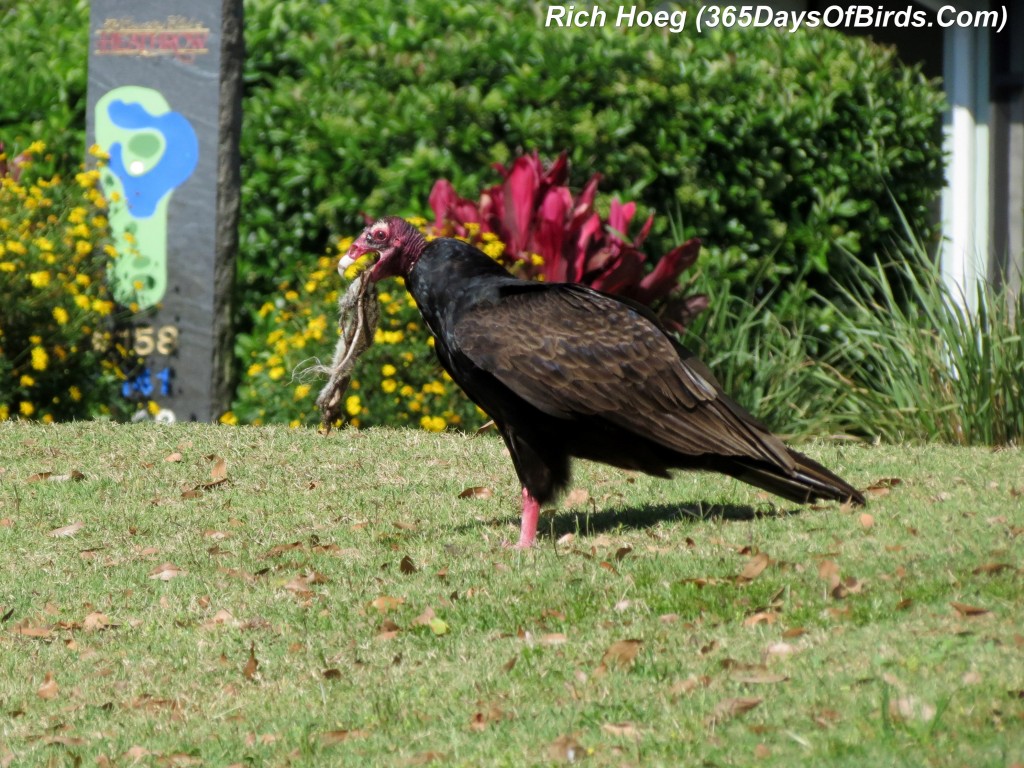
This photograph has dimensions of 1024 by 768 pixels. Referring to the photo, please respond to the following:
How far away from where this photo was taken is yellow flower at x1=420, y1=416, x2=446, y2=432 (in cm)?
894

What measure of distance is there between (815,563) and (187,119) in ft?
19.0

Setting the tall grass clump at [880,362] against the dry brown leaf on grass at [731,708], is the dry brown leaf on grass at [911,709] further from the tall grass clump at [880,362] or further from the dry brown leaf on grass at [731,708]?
the tall grass clump at [880,362]

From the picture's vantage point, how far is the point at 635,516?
657cm

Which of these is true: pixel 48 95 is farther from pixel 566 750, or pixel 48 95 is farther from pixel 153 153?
pixel 566 750

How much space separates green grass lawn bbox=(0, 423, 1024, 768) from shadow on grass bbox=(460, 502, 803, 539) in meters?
0.03

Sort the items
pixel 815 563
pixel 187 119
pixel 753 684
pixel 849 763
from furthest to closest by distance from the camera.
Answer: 1. pixel 187 119
2. pixel 815 563
3. pixel 753 684
4. pixel 849 763

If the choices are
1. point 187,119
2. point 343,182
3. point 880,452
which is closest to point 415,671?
point 880,452

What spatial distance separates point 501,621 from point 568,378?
3.42 feet

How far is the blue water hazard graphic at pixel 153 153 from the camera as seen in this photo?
31.9 feet

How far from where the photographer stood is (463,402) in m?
9.10

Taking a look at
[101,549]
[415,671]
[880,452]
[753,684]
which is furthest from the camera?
[880,452]

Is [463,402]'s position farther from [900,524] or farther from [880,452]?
[900,524]

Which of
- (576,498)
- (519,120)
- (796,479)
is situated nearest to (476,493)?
(576,498)

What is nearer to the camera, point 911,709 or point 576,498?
point 911,709
